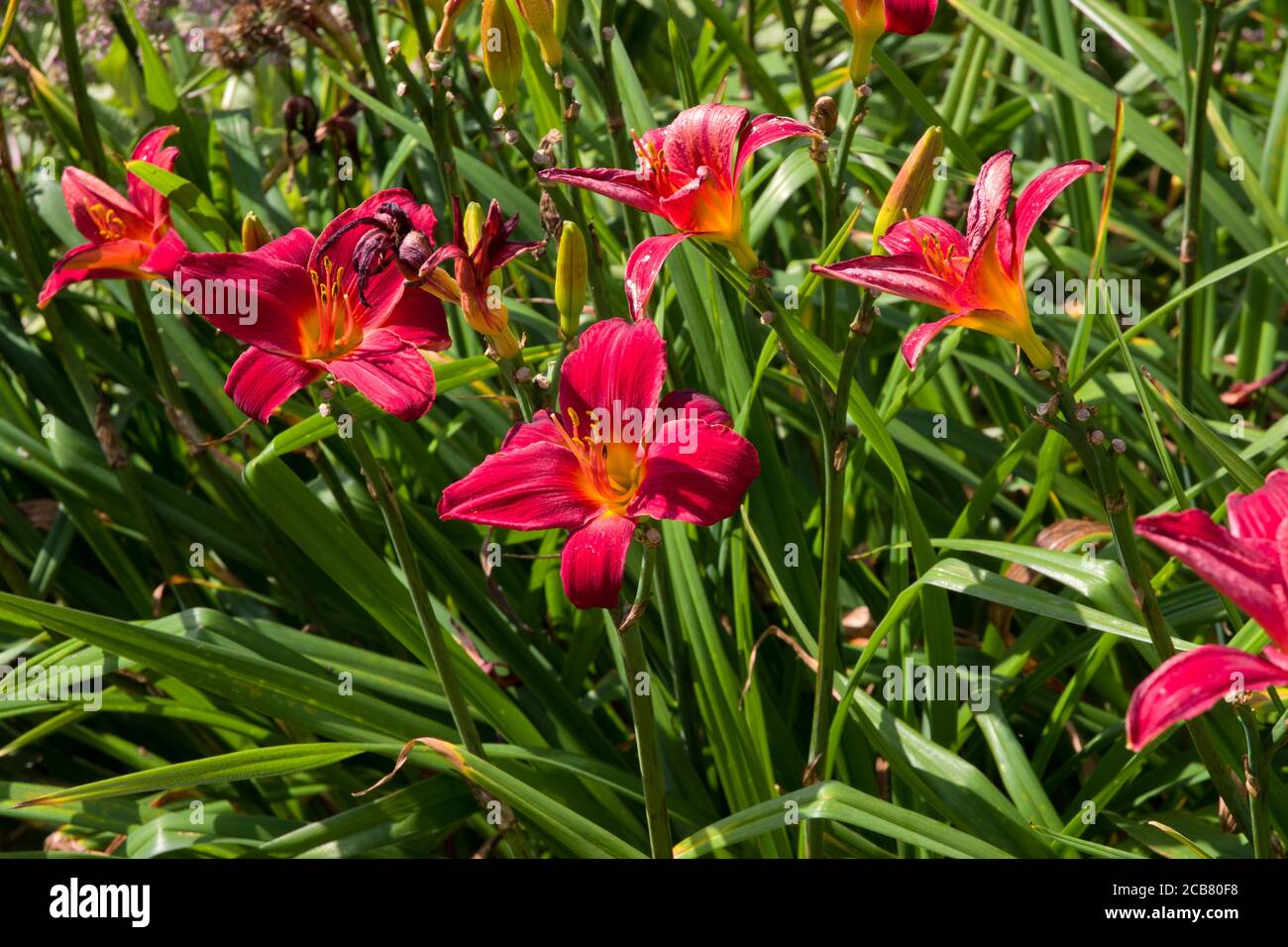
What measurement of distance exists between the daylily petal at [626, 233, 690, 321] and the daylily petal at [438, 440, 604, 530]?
0.37 ft

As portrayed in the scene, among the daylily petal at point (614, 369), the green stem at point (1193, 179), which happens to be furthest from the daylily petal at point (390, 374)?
the green stem at point (1193, 179)

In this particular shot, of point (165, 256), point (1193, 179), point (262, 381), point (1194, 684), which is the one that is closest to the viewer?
point (1194, 684)

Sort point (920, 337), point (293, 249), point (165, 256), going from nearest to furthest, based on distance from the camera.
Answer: point (920, 337), point (293, 249), point (165, 256)

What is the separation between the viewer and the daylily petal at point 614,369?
0.80m

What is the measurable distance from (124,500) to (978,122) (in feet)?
4.77

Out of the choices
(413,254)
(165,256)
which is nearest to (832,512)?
(413,254)

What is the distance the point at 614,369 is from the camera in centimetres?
81

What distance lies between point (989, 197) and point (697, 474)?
Result: 27 cm

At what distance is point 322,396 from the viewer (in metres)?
0.87

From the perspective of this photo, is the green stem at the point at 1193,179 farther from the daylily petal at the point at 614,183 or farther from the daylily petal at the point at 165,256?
the daylily petal at the point at 165,256

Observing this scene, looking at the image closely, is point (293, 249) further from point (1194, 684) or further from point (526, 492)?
point (1194, 684)
